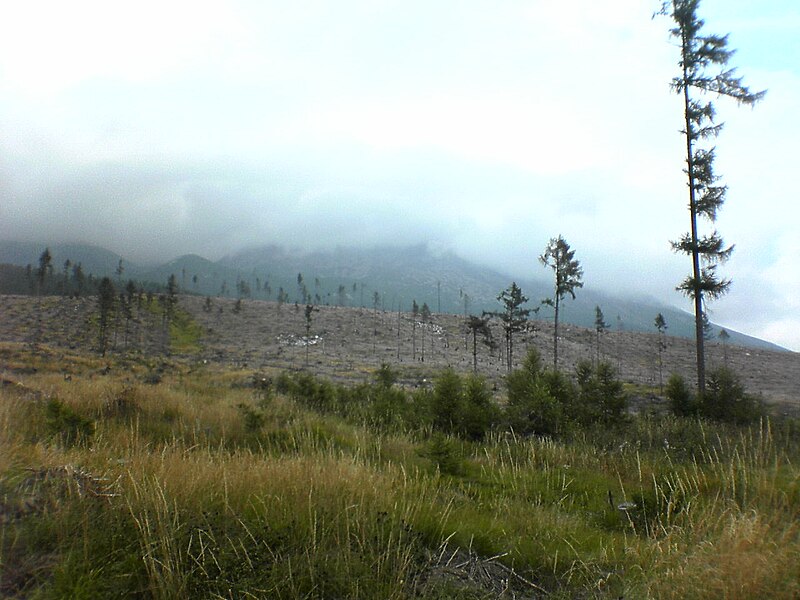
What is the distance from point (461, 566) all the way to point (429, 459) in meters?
3.84

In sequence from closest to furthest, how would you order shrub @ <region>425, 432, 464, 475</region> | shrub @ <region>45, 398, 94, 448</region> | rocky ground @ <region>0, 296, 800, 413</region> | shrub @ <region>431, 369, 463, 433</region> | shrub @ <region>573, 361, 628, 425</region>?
shrub @ <region>45, 398, 94, 448</region> < shrub @ <region>425, 432, 464, 475</region> < shrub @ <region>431, 369, 463, 433</region> < shrub @ <region>573, 361, 628, 425</region> < rocky ground @ <region>0, 296, 800, 413</region>

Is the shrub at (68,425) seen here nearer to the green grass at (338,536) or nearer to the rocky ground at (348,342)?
the green grass at (338,536)

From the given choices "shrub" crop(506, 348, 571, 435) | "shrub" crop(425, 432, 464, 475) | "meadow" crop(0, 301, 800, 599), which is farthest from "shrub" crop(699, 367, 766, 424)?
"shrub" crop(425, 432, 464, 475)

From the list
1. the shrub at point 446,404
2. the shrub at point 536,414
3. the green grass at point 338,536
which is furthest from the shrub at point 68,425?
the shrub at point 536,414

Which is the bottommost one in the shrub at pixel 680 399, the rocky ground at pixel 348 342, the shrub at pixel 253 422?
the rocky ground at pixel 348 342

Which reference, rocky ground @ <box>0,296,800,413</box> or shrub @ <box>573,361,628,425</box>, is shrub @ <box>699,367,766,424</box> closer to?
shrub @ <box>573,361,628,425</box>

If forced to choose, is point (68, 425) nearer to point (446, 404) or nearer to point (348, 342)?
point (446, 404)

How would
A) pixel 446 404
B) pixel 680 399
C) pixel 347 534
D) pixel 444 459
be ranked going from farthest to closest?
pixel 680 399 < pixel 446 404 < pixel 444 459 < pixel 347 534

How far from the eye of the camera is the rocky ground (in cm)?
4875

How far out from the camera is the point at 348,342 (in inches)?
2699

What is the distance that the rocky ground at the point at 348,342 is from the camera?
4875 cm

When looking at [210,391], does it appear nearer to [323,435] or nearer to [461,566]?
[323,435]

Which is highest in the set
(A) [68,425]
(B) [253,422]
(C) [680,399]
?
(A) [68,425]

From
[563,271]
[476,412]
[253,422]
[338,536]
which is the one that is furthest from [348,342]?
[338,536]
